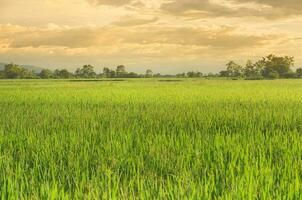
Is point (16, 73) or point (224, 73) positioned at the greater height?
point (16, 73)

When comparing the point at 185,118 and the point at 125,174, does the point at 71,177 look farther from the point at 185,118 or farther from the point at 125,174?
the point at 185,118

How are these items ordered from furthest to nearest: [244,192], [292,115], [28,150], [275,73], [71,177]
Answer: [275,73], [292,115], [28,150], [71,177], [244,192]

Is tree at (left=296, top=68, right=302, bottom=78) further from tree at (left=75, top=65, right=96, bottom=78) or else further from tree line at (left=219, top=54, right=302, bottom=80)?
tree at (left=75, top=65, right=96, bottom=78)

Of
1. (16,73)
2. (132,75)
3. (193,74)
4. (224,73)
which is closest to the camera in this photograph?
(16,73)

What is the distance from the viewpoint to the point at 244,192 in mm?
2662

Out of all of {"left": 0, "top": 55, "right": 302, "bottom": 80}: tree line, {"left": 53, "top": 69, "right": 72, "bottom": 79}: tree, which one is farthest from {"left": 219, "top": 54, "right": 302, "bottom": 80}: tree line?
{"left": 53, "top": 69, "right": 72, "bottom": 79}: tree

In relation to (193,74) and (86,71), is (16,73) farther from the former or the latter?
(193,74)

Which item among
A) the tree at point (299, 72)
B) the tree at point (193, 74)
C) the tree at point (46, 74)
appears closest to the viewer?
the tree at point (46, 74)

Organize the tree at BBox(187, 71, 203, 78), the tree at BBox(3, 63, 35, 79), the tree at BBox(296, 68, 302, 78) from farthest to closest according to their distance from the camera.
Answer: the tree at BBox(187, 71, 203, 78) → the tree at BBox(296, 68, 302, 78) → the tree at BBox(3, 63, 35, 79)

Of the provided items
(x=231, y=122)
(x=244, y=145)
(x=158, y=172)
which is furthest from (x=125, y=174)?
(x=231, y=122)

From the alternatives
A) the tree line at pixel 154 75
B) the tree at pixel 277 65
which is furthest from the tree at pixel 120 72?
the tree at pixel 277 65

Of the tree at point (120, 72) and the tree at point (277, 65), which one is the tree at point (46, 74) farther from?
the tree at point (277, 65)

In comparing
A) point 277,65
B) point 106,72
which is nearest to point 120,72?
point 106,72

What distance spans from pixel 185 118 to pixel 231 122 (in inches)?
32.4
